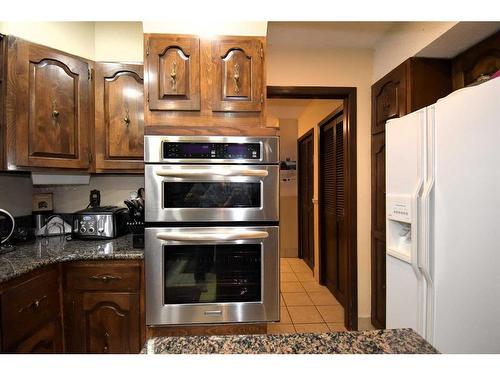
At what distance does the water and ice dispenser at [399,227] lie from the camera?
1.26 m

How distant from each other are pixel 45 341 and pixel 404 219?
1881 millimetres

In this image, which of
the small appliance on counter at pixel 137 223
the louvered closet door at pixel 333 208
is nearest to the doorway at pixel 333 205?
the louvered closet door at pixel 333 208

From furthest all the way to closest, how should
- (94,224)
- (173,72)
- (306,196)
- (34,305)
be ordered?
1. (306,196)
2. (94,224)
3. (173,72)
4. (34,305)

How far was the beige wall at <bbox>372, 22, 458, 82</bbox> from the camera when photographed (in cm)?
153

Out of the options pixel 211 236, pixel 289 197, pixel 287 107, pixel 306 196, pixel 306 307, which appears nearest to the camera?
pixel 211 236

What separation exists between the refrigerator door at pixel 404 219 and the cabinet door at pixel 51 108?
6.26 feet

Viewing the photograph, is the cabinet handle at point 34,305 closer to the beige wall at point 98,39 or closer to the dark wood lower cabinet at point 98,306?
the dark wood lower cabinet at point 98,306

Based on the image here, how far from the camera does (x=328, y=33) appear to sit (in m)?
1.98

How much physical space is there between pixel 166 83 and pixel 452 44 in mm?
1718

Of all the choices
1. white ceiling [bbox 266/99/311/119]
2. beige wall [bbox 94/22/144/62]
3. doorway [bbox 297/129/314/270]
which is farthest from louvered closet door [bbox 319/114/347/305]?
beige wall [bbox 94/22/144/62]

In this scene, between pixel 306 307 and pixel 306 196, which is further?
pixel 306 196

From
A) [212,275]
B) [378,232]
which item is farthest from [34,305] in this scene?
[378,232]

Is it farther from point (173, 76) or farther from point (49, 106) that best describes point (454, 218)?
point (49, 106)
